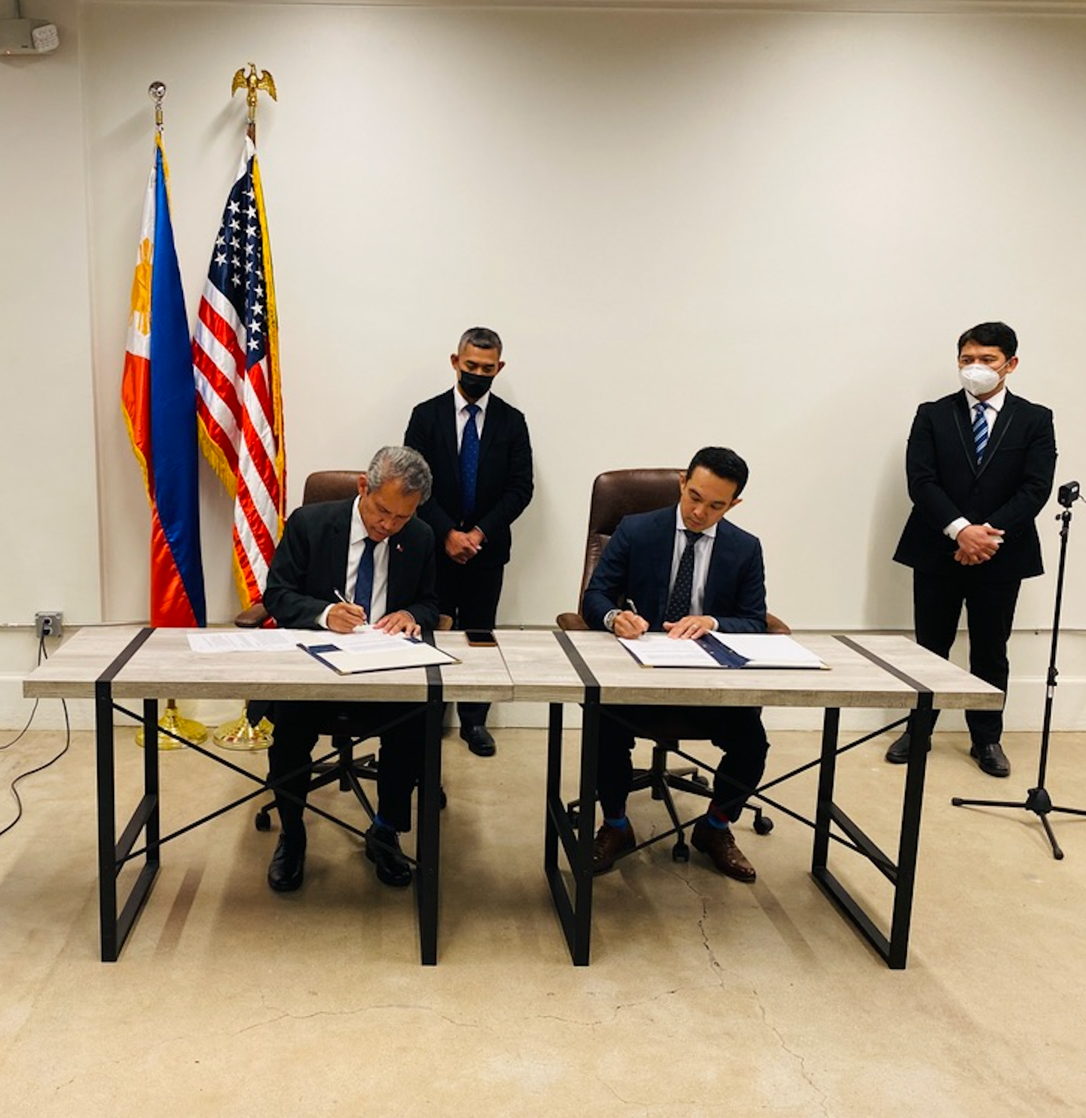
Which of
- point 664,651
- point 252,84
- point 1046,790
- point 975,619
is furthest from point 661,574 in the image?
point 252,84

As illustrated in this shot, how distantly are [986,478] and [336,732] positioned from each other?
8.21 feet

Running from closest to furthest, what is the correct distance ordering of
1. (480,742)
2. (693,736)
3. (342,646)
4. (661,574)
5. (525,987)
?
(525,987) < (342,646) < (693,736) < (661,574) < (480,742)

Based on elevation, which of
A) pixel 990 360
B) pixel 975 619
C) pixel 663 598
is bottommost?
pixel 975 619

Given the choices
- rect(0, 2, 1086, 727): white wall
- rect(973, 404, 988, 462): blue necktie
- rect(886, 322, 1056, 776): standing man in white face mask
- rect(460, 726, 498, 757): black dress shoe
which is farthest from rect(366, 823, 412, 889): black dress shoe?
rect(973, 404, 988, 462): blue necktie

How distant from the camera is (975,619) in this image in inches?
158

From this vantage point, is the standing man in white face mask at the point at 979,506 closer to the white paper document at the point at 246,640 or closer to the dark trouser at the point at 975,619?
the dark trouser at the point at 975,619

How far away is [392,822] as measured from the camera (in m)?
2.90

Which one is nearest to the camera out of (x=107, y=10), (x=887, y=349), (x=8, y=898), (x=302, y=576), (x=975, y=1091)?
(x=975, y=1091)

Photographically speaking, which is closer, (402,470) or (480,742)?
(402,470)

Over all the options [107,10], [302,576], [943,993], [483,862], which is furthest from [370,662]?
[107,10]

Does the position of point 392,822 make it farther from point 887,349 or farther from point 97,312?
point 887,349

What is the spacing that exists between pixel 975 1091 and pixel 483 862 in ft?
4.62

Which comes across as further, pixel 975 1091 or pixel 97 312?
pixel 97 312

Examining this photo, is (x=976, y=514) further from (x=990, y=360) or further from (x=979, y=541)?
(x=990, y=360)
